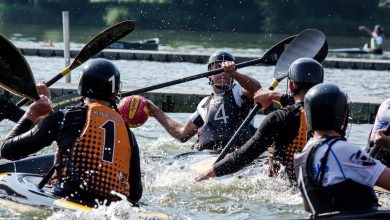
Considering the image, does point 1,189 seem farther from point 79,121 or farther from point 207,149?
point 207,149

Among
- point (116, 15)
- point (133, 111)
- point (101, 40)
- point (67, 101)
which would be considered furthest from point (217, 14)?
point (67, 101)

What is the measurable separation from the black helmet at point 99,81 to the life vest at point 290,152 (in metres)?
1.55

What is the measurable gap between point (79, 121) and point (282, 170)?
204 cm

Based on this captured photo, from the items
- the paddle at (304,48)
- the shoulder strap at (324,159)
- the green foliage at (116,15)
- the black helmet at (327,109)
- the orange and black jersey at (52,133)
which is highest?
the black helmet at (327,109)

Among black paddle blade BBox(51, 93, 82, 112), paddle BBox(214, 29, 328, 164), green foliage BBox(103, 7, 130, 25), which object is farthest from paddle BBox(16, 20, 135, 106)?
green foliage BBox(103, 7, 130, 25)

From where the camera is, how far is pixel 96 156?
18.0 feet

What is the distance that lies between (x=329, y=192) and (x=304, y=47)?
496 centimetres

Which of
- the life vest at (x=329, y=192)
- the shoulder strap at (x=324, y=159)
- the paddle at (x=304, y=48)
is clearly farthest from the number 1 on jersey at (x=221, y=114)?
the shoulder strap at (x=324, y=159)

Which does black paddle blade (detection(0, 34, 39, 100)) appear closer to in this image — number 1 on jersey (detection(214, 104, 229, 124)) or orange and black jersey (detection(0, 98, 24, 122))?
orange and black jersey (detection(0, 98, 24, 122))

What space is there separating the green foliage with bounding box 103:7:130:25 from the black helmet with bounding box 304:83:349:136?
50758 millimetres

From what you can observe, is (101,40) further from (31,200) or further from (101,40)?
(31,200)

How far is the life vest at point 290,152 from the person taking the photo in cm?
659

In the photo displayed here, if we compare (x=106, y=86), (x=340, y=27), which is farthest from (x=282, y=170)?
(x=340, y=27)

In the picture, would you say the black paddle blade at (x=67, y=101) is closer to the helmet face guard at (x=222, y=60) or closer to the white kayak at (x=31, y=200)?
the helmet face guard at (x=222, y=60)
